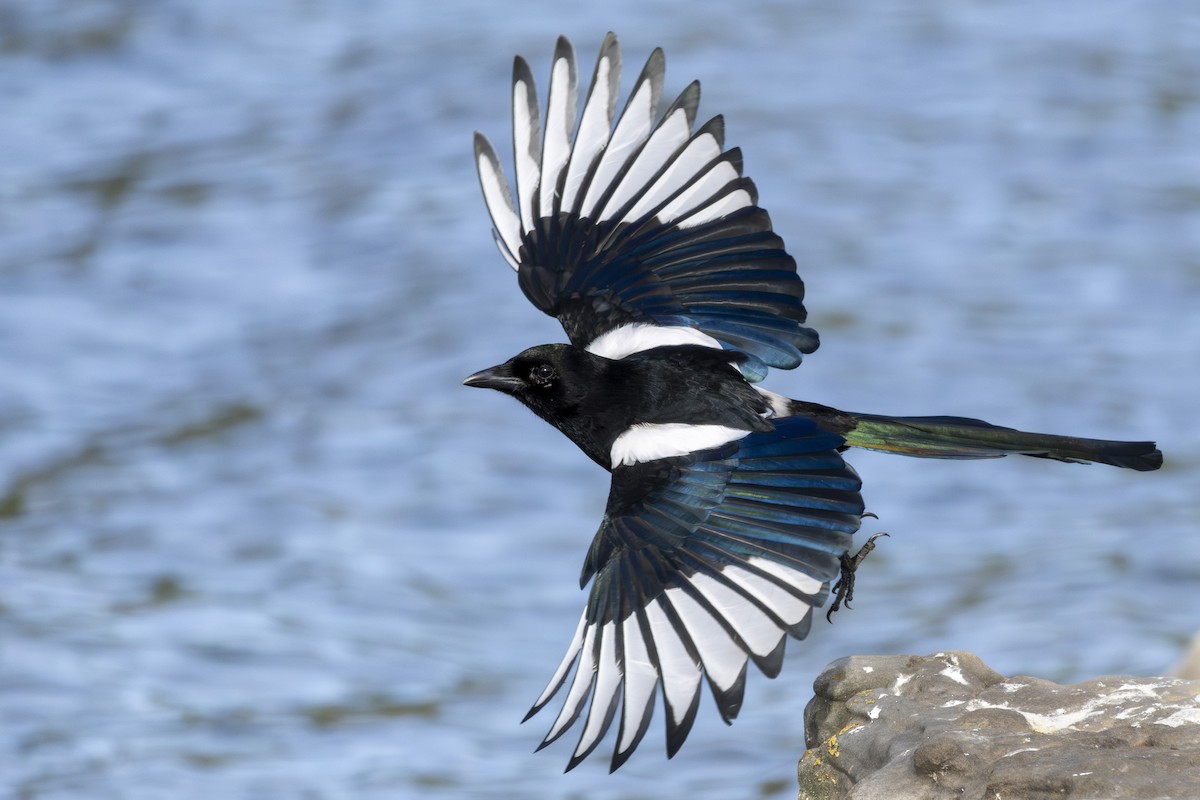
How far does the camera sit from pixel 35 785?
22.1 ft

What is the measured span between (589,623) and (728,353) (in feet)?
3.15

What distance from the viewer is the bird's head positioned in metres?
4.56

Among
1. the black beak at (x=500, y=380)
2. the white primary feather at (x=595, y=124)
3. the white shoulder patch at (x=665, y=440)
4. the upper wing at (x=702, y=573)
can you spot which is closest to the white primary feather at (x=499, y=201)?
the white primary feather at (x=595, y=124)

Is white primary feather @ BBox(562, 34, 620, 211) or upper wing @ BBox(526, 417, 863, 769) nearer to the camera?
upper wing @ BBox(526, 417, 863, 769)

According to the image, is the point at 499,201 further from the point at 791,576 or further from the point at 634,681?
the point at 634,681

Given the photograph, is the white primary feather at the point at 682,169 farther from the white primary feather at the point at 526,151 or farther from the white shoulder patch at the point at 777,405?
the white shoulder patch at the point at 777,405

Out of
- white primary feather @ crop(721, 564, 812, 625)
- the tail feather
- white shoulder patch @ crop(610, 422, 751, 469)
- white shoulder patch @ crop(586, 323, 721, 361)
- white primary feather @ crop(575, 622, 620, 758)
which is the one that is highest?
white shoulder patch @ crop(586, 323, 721, 361)

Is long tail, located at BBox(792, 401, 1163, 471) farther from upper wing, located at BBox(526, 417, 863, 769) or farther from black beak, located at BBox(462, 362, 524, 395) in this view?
black beak, located at BBox(462, 362, 524, 395)

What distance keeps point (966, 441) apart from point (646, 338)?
0.82m

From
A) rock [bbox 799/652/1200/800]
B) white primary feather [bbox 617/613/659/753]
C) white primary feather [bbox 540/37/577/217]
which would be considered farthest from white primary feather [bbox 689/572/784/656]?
white primary feather [bbox 540/37/577/217]

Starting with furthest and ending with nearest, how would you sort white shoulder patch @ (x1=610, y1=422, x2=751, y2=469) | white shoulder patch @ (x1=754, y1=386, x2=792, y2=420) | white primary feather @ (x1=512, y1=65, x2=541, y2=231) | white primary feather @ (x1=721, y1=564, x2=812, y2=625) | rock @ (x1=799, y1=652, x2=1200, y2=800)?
white primary feather @ (x1=512, y1=65, x2=541, y2=231)
white shoulder patch @ (x1=754, y1=386, x2=792, y2=420)
white shoulder patch @ (x1=610, y1=422, x2=751, y2=469)
white primary feather @ (x1=721, y1=564, x2=812, y2=625)
rock @ (x1=799, y1=652, x2=1200, y2=800)

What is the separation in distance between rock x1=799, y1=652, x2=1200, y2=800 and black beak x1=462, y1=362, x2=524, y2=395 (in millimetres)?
1149

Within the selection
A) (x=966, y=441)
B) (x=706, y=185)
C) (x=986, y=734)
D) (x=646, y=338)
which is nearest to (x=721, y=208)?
(x=706, y=185)

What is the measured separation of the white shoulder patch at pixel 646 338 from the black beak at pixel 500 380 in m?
0.19
